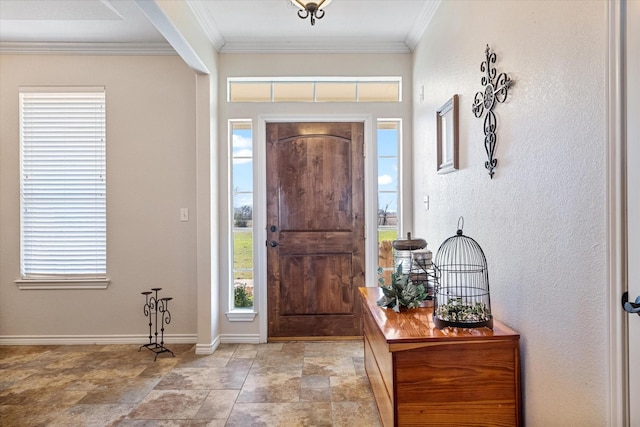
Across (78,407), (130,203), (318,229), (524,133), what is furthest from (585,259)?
(130,203)

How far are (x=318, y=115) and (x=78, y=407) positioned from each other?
2.81m

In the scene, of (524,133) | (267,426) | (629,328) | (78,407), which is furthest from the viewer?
(78,407)

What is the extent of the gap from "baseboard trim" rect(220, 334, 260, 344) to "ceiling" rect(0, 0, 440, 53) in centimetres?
259

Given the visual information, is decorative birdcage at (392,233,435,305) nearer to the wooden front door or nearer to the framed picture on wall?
the framed picture on wall

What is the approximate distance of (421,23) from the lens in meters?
3.05

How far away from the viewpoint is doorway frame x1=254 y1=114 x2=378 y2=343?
351 centimetres

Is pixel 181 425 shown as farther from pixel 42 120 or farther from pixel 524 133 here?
pixel 42 120

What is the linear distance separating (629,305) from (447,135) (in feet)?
5.40

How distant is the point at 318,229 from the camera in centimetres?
356

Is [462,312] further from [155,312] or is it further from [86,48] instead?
[86,48]

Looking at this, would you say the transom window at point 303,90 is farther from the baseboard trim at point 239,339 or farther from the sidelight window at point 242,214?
the baseboard trim at point 239,339

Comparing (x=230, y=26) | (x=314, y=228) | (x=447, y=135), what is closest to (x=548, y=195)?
(x=447, y=135)

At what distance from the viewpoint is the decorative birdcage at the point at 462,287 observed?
172cm

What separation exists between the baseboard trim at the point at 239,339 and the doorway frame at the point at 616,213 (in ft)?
9.20
